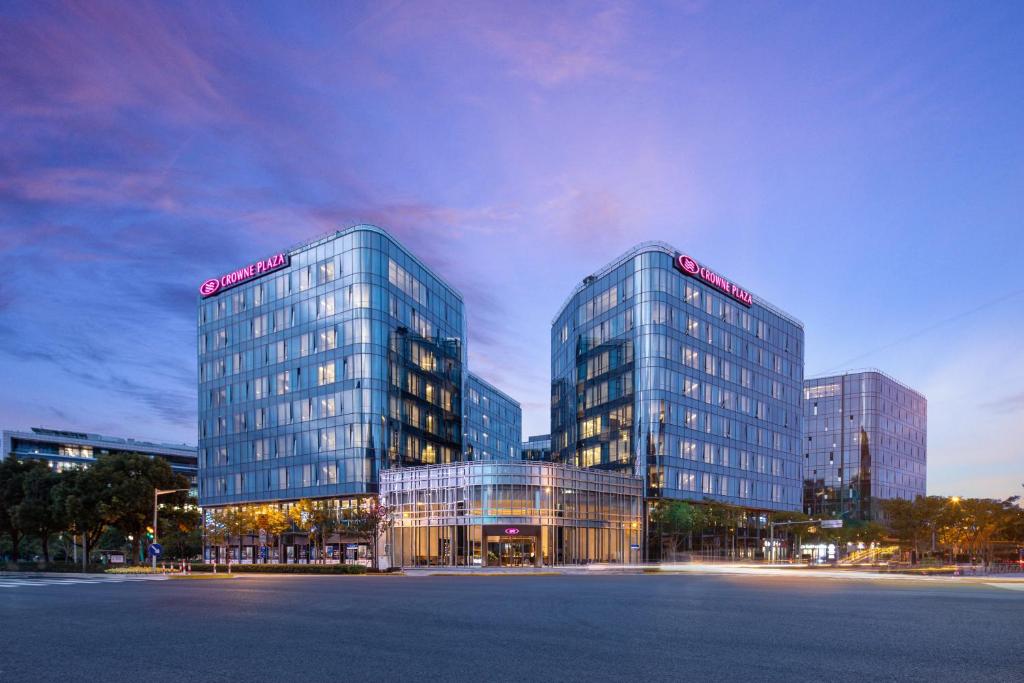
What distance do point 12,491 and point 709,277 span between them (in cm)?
8493

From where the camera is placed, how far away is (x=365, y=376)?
315 ft

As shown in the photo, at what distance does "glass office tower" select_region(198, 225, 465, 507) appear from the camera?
9694 cm

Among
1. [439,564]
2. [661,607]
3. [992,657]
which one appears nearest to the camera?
[992,657]

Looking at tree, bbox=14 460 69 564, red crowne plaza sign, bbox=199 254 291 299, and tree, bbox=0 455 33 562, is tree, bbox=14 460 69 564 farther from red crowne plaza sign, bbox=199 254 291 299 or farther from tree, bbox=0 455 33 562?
red crowne plaza sign, bbox=199 254 291 299

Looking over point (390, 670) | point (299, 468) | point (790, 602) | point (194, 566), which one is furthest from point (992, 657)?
point (299, 468)

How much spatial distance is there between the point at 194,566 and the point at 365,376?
2918cm

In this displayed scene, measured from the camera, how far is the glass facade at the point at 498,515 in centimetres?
8656

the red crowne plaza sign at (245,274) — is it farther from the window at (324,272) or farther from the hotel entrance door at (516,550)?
the hotel entrance door at (516,550)

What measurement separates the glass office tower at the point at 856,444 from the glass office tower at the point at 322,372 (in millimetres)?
90334

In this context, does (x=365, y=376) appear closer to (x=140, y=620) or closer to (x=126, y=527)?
(x=126, y=527)

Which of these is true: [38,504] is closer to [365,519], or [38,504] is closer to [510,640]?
[365,519]

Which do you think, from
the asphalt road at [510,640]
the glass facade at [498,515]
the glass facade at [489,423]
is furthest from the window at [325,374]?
the asphalt road at [510,640]

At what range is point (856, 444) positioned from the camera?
537 feet

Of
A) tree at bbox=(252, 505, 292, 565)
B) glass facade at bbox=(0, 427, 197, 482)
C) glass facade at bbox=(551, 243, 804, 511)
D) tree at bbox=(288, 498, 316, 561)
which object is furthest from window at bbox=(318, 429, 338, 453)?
glass facade at bbox=(0, 427, 197, 482)
